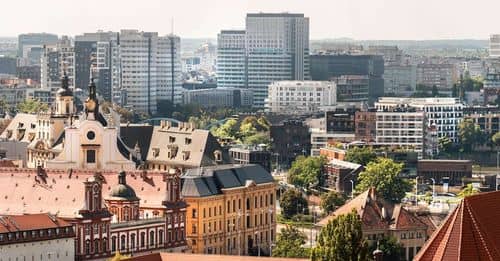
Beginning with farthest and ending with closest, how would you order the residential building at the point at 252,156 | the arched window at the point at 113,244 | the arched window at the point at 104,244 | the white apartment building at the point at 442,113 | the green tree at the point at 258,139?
the white apartment building at the point at 442,113 < the green tree at the point at 258,139 < the residential building at the point at 252,156 < the arched window at the point at 113,244 < the arched window at the point at 104,244

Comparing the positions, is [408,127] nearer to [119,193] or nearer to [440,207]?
[440,207]

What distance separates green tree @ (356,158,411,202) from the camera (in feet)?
367

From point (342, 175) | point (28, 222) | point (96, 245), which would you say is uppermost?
point (28, 222)

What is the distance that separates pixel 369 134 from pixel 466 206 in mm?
97280

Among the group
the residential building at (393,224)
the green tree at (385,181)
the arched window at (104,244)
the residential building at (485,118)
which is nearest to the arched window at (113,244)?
the arched window at (104,244)

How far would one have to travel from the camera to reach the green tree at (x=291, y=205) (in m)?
108

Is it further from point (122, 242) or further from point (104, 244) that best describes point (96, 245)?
point (122, 242)

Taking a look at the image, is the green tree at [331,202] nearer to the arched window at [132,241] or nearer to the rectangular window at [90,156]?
the rectangular window at [90,156]

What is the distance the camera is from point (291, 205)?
4242 inches

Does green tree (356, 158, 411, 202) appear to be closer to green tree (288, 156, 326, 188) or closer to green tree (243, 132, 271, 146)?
green tree (288, 156, 326, 188)

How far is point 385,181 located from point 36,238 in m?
41.3

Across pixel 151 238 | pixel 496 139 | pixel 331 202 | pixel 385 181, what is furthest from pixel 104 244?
pixel 496 139

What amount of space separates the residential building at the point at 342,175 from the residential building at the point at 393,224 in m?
26.0

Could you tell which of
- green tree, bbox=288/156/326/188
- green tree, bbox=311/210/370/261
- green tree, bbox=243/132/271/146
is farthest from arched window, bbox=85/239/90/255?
green tree, bbox=243/132/271/146
